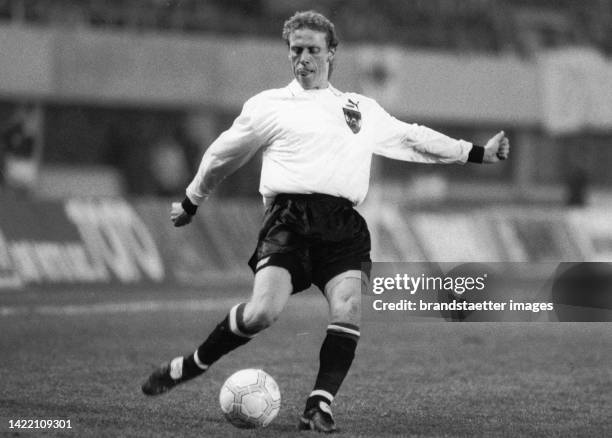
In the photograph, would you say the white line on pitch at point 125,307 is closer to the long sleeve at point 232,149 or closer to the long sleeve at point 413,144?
the long sleeve at point 232,149

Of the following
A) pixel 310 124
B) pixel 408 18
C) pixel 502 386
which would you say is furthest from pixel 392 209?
pixel 310 124

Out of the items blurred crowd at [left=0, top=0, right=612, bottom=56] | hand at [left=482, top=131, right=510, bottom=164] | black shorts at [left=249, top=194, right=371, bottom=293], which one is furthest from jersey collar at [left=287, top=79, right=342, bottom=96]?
blurred crowd at [left=0, top=0, right=612, bottom=56]

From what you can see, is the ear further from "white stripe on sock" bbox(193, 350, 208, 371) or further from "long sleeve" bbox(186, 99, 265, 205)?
"white stripe on sock" bbox(193, 350, 208, 371)

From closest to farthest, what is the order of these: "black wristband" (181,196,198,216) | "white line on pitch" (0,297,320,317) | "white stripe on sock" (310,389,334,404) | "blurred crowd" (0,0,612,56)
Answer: "white stripe on sock" (310,389,334,404)
"black wristband" (181,196,198,216)
"white line on pitch" (0,297,320,317)
"blurred crowd" (0,0,612,56)

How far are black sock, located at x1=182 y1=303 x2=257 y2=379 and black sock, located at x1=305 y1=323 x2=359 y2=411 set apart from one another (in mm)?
388

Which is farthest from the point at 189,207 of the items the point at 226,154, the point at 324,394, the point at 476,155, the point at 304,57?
the point at 476,155

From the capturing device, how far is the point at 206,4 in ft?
77.9

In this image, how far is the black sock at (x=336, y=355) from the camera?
639 centimetres

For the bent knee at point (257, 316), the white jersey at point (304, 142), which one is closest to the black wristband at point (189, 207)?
the white jersey at point (304, 142)

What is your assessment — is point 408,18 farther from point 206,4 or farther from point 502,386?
point 502,386

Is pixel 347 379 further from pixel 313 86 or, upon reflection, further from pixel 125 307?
pixel 125 307

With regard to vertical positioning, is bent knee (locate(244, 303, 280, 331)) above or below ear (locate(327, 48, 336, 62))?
below

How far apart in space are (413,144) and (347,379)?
2377mm

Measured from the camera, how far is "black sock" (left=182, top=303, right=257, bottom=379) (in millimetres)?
6477
